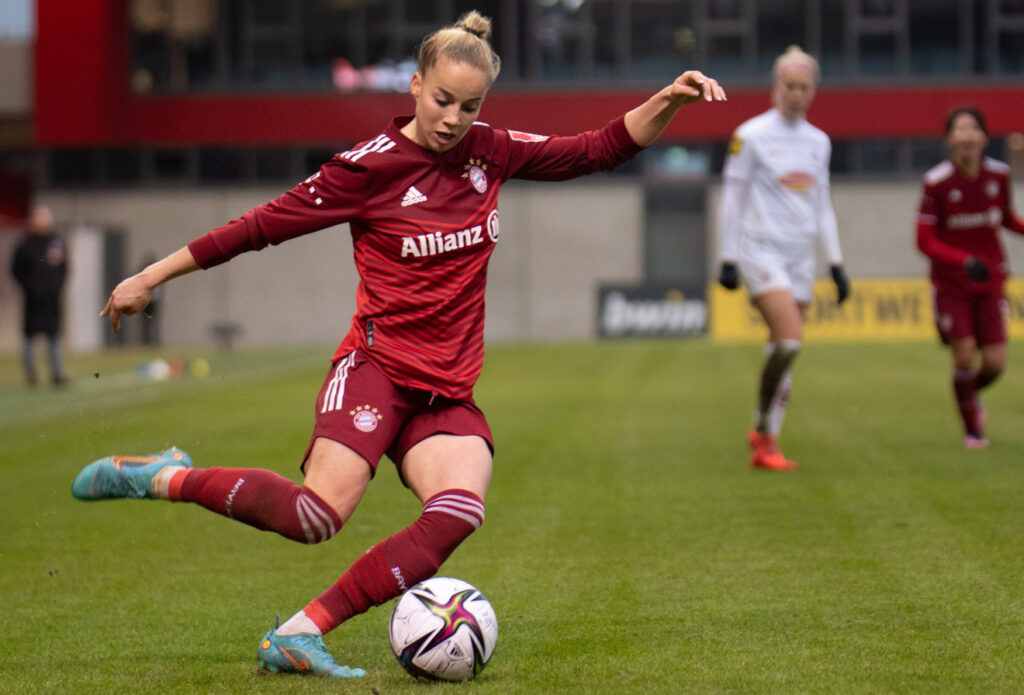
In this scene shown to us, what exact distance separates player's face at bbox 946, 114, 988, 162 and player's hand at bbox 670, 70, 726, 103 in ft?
18.4

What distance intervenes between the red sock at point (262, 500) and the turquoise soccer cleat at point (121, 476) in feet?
0.33

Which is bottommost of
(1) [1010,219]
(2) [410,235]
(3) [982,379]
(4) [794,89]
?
(3) [982,379]

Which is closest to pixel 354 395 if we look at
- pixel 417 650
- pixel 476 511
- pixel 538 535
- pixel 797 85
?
pixel 476 511

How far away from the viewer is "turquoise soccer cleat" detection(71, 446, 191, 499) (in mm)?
4512

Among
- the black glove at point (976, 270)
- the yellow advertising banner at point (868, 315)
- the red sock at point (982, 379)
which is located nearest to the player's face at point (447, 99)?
the black glove at point (976, 270)

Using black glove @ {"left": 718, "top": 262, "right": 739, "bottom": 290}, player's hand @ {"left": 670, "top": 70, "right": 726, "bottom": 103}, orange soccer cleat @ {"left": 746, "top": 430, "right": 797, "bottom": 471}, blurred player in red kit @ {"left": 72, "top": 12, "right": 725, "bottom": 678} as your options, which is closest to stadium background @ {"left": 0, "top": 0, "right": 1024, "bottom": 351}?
orange soccer cleat @ {"left": 746, "top": 430, "right": 797, "bottom": 471}

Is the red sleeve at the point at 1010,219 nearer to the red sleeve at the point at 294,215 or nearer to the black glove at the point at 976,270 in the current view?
the black glove at the point at 976,270

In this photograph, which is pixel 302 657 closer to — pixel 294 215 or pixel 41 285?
pixel 294 215

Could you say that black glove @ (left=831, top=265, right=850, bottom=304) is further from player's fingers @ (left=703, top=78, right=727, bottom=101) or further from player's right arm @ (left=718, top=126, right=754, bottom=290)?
player's fingers @ (left=703, top=78, right=727, bottom=101)

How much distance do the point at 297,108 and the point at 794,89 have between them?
27.5 metres

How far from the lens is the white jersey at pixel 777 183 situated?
367 inches

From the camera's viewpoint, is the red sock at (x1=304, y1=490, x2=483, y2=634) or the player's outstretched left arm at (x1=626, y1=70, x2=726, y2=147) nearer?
the red sock at (x1=304, y1=490, x2=483, y2=634)

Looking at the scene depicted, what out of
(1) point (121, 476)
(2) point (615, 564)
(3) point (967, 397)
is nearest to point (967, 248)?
(3) point (967, 397)

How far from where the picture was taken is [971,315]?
998 centimetres
